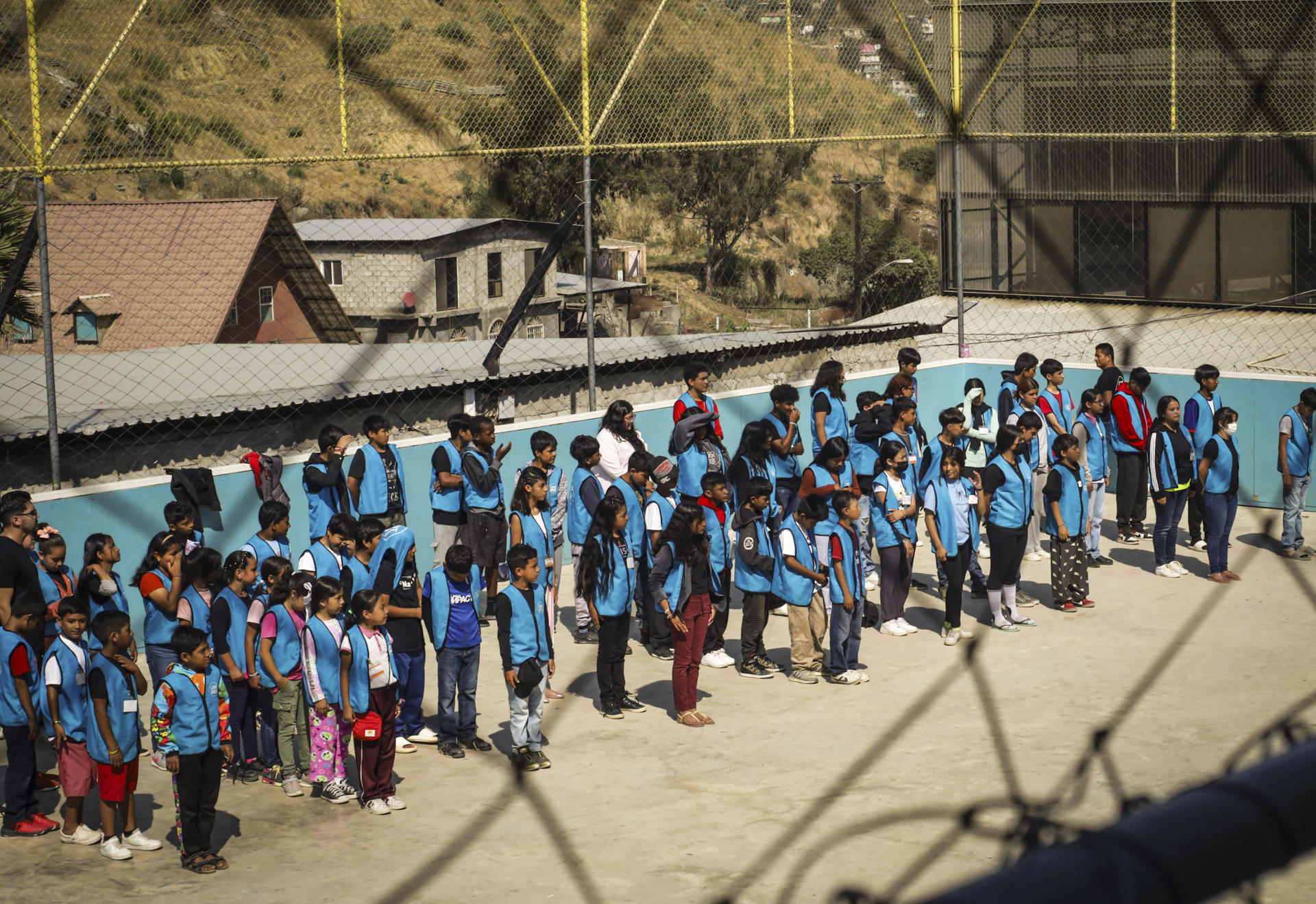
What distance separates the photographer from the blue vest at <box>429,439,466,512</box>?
33.5ft

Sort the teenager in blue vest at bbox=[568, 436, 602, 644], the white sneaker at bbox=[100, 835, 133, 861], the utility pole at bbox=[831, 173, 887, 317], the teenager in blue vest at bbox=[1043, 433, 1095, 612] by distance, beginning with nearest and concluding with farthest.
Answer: the white sneaker at bbox=[100, 835, 133, 861], the teenager in blue vest at bbox=[568, 436, 602, 644], the teenager in blue vest at bbox=[1043, 433, 1095, 612], the utility pole at bbox=[831, 173, 887, 317]

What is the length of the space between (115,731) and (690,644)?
3217 mm

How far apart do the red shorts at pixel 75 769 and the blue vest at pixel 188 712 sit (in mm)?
534

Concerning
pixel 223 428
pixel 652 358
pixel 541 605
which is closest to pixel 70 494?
pixel 223 428

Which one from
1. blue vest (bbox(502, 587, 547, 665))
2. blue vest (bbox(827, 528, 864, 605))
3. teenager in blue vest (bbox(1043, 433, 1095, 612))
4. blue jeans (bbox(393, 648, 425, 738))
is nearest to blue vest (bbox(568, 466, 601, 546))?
blue vest (bbox(827, 528, 864, 605))

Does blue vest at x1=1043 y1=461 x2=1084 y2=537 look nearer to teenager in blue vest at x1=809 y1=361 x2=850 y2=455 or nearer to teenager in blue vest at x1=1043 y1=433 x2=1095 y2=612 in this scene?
teenager in blue vest at x1=1043 y1=433 x2=1095 y2=612

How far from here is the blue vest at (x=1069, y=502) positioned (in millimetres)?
10391

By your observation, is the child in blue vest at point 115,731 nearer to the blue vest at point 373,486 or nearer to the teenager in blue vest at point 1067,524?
the blue vest at point 373,486

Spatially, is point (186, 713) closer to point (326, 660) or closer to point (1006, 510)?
point (326, 660)

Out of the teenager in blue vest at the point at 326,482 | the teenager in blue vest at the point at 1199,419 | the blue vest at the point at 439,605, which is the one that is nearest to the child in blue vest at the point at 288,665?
the blue vest at the point at 439,605

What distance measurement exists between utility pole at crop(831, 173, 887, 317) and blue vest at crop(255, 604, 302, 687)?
33985mm

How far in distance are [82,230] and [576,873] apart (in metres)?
21.9

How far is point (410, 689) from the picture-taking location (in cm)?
809

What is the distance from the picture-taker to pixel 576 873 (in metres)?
6.38
